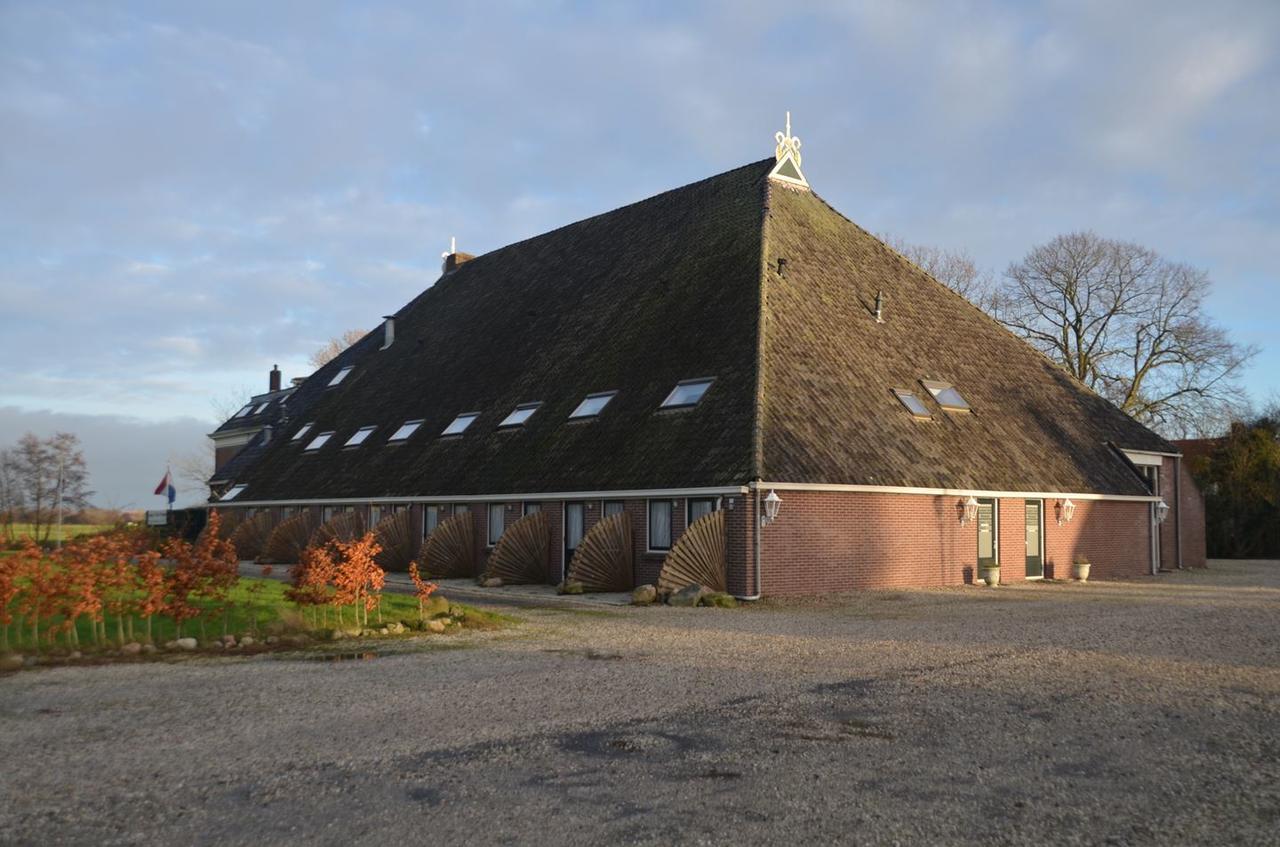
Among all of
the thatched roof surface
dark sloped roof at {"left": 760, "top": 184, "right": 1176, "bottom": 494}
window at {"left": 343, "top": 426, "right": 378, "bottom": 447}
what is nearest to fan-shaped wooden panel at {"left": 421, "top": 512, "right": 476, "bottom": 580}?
the thatched roof surface

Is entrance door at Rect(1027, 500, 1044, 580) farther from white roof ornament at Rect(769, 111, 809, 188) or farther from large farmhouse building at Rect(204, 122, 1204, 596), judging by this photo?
white roof ornament at Rect(769, 111, 809, 188)

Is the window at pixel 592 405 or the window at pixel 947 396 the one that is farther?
the window at pixel 947 396

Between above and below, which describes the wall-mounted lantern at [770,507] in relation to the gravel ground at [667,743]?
above

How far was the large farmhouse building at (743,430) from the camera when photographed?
803 inches

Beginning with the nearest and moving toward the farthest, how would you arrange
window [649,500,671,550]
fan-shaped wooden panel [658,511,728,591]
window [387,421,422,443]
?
fan-shaped wooden panel [658,511,728,591], window [649,500,671,550], window [387,421,422,443]

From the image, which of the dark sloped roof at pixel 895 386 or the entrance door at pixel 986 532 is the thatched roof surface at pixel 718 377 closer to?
the dark sloped roof at pixel 895 386

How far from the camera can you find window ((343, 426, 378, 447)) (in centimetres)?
3194

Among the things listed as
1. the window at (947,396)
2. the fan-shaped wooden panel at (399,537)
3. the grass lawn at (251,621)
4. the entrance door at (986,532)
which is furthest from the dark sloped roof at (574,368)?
the entrance door at (986,532)

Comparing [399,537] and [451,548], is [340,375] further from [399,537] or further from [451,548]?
[451,548]

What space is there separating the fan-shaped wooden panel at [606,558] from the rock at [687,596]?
2404 mm

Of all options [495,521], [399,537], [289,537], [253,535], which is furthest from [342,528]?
[495,521]

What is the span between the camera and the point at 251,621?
47.3ft

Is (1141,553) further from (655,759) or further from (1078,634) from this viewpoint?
(655,759)

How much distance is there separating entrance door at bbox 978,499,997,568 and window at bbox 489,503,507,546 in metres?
10.8
